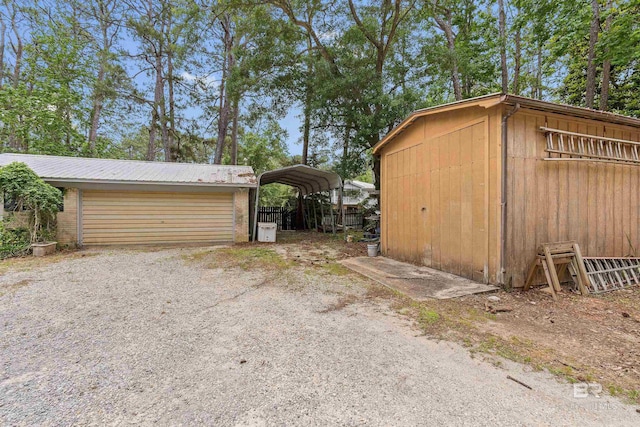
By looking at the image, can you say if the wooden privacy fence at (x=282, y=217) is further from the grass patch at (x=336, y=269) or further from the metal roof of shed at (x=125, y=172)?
the grass patch at (x=336, y=269)

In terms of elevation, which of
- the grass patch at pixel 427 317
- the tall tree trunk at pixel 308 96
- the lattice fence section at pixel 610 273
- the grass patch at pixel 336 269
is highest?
the tall tree trunk at pixel 308 96

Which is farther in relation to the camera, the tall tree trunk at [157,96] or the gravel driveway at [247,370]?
the tall tree trunk at [157,96]

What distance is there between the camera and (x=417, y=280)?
4.73 m

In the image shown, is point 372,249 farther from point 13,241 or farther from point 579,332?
point 13,241

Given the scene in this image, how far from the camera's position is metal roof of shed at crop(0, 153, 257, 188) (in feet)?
26.2

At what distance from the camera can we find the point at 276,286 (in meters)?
4.61

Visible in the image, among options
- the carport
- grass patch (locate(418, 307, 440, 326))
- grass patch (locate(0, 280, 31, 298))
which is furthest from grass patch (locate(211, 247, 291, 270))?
grass patch (locate(418, 307, 440, 326))

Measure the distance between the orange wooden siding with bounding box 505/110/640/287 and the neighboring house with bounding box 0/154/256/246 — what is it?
292 inches

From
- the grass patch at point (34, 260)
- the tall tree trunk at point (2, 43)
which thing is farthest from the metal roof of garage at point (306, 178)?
the tall tree trunk at point (2, 43)

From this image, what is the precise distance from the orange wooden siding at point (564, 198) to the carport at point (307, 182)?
6.29m

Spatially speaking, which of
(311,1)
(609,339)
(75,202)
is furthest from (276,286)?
(311,1)

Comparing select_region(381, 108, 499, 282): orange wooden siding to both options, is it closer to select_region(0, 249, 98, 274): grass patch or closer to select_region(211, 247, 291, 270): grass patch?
select_region(211, 247, 291, 270): grass patch

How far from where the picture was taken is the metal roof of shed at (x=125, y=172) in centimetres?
799

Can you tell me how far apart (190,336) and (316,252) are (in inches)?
211
